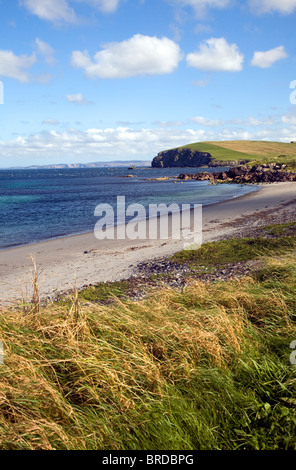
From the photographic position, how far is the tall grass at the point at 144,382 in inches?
107

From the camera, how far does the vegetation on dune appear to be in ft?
8.93

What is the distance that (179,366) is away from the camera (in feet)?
11.4

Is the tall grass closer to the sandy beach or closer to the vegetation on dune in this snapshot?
the vegetation on dune

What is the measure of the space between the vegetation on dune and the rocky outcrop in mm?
61941

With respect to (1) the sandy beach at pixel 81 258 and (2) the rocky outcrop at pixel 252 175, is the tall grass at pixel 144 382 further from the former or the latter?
(2) the rocky outcrop at pixel 252 175

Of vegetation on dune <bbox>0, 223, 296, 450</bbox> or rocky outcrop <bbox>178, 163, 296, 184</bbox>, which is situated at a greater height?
rocky outcrop <bbox>178, 163, 296, 184</bbox>

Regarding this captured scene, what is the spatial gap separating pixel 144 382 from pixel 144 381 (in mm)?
27

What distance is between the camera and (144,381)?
3.29 meters

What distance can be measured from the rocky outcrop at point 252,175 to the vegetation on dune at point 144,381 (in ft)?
203

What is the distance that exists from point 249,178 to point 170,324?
67.3 m
